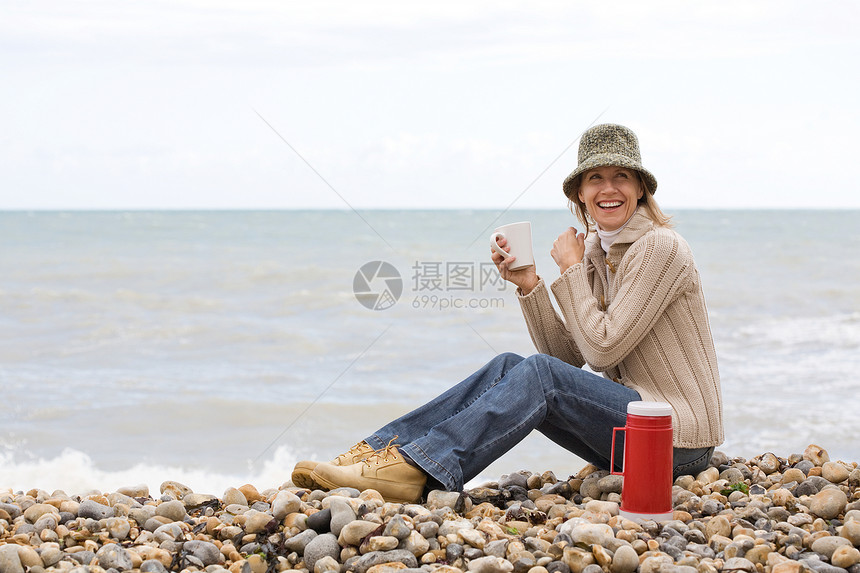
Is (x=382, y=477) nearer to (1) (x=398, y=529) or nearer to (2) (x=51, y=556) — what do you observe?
(1) (x=398, y=529)

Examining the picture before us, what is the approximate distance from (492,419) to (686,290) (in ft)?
A: 2.55

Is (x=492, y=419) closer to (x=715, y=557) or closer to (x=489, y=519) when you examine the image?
(x=489, y=519)

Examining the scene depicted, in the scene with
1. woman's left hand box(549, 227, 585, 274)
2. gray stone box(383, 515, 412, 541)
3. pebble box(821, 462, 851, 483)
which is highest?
woman's left hand box(549, 227, 585, 274)

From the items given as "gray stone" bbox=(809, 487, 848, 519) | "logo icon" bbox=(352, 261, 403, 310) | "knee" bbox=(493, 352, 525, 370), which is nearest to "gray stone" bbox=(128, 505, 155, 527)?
"knee" bbox=(493, 352, 525, 370)

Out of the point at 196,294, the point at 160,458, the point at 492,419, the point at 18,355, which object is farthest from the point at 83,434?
the point at 196,294

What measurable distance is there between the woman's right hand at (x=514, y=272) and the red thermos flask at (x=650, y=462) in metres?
0.68

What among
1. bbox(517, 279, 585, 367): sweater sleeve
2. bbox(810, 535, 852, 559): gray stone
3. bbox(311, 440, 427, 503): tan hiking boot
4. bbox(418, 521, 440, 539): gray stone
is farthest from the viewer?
bbox(517, 279, 585, 367): sweater sleeve

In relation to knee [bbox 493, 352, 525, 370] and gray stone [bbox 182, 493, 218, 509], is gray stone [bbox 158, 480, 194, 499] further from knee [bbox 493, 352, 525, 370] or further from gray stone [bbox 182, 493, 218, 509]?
knee [bbox 493, 352, 525, 370]

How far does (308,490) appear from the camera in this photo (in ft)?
9.11

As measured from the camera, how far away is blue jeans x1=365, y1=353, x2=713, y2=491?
2.70 m

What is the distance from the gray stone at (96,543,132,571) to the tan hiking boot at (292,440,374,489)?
61cm

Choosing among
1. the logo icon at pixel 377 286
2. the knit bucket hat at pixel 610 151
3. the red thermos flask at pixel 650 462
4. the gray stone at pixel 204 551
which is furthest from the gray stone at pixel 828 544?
the logo icon at pixel 377 286

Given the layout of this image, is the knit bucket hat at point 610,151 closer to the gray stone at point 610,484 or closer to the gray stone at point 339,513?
the gray stone at point 610,484

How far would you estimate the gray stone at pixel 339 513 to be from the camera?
236cm
